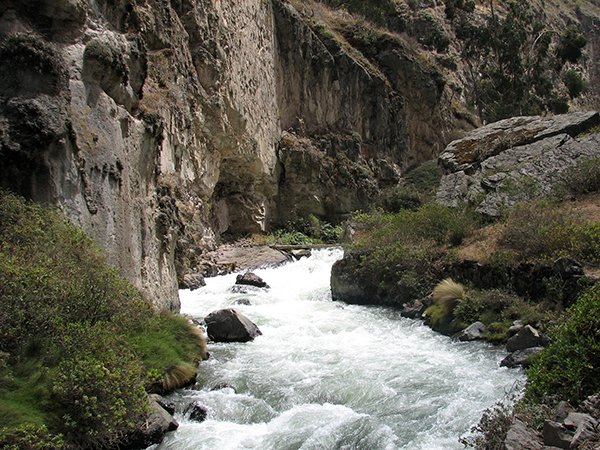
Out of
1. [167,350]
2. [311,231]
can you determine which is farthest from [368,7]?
[167,350]

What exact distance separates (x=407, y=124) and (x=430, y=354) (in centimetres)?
2623

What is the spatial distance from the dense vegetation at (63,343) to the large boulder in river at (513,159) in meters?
10.0

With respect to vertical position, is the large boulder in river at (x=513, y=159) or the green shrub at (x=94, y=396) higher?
the large boulder in river at (x=513, y=159)

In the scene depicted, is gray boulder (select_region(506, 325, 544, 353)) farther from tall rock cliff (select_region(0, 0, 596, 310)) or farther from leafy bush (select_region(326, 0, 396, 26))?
leafy bush (select_region(326, 0, 396, 26))

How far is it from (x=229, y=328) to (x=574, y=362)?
242 inches

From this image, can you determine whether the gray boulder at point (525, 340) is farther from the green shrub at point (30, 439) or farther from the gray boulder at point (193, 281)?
the gray boulder at point (193, 281)

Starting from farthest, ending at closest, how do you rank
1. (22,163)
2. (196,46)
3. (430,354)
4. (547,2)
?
(547,2) < (196,46) < (430,354) < (22,163)

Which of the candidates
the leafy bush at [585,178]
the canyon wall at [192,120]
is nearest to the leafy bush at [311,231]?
the canyon wall at [192,120]

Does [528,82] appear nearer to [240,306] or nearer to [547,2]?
[240,306]

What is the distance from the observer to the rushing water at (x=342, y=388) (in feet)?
16.3

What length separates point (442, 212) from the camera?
12.0m

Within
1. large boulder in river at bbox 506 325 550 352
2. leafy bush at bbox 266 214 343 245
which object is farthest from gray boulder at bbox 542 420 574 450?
leafy bush at bbox 266 214 343 245

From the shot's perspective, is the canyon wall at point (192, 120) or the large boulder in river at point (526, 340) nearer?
the canyon wall at point (192, 120)

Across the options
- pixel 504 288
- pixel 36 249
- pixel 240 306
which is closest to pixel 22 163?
pixel 36 249
